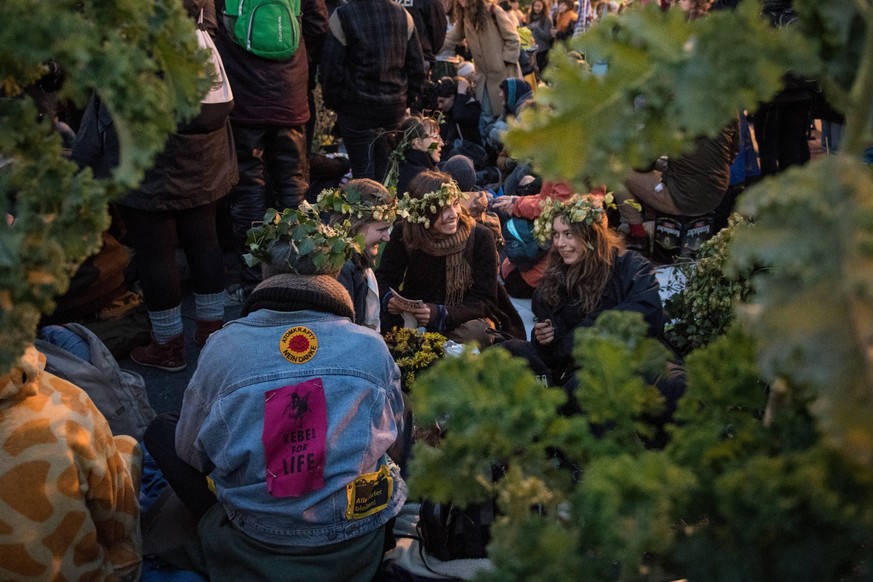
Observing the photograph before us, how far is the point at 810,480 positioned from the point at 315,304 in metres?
1.78

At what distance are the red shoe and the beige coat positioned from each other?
4589 millimetres

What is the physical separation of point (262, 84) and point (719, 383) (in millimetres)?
3839

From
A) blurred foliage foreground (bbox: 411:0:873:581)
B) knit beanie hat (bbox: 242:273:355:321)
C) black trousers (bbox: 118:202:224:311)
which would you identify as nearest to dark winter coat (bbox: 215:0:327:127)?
black trousers (bbox: 118:202:224:311)

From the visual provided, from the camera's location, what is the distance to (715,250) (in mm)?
3406

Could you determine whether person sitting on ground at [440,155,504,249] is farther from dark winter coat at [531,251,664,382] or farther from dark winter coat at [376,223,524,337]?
dark winter coat at [531,251,664,382]

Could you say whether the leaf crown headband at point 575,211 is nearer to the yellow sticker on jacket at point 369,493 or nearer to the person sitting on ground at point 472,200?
the person sitting on ground at point 472,200

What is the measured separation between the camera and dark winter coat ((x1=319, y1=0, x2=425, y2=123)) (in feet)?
17.0

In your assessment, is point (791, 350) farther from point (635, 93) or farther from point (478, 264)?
point (478, 264)

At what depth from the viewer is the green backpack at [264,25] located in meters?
4.25

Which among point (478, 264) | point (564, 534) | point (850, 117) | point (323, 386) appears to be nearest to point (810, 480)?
point (564, 534)

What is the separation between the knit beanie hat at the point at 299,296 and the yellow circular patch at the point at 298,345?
0.34ft

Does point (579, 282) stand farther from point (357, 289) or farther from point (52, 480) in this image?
point (52, 480)

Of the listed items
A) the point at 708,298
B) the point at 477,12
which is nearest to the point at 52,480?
the point at 708,298

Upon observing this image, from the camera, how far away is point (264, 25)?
4.30 metres
